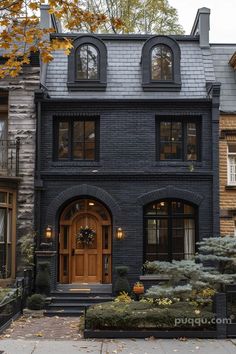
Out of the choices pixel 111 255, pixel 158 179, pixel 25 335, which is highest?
pixel 158 179

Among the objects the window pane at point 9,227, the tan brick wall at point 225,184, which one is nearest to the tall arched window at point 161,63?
the tan brick wall at point 225,184

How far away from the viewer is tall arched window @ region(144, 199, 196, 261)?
1775 cm

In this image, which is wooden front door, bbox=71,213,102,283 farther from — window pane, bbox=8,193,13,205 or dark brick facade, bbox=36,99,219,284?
window pane, bbox=8,193,13,205

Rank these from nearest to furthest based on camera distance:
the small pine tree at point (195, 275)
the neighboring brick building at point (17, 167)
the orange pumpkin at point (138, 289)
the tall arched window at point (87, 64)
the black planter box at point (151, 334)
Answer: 1. the black planter box at point (151, 334)
2. the small pine tree at point (195, 275)
3. the orange pumpkin at point (138, 289)
4. the neighboring brick building at point (17, 167)
5. the tall arched window at point (87, 64)

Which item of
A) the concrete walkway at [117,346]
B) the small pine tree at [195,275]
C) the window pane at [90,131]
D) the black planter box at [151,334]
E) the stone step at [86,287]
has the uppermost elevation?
the window pane at [90,131]

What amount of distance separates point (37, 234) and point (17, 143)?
10.0 ft

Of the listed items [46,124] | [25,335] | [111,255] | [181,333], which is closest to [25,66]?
[46,124]

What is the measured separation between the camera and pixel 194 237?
1783 centimetres

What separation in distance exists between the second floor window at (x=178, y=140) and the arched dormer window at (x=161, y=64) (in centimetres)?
134

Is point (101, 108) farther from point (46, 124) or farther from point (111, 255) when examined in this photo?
point (111, 255)

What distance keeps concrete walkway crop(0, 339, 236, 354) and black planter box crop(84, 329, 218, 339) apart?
20 cm

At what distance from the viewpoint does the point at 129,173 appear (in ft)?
57.7

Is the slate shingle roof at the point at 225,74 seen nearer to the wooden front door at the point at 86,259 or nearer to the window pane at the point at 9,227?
the wooden front door at the point at 86,259

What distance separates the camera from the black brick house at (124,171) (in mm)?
17531
